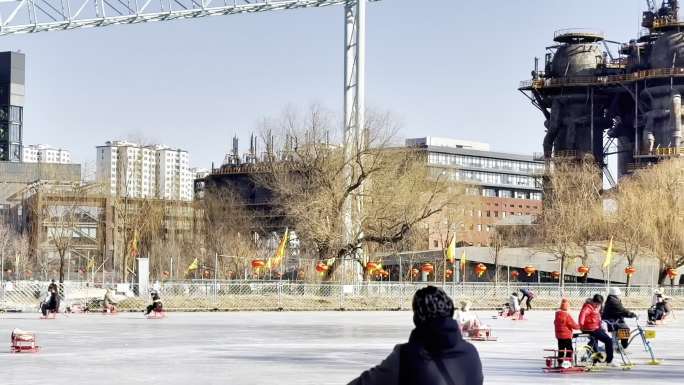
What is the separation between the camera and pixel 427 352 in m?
7.21

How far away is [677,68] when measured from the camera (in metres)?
108

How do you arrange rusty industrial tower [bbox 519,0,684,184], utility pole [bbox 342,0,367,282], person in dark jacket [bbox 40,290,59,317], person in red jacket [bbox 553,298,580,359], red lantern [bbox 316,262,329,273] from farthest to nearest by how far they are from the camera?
rusty industrial tower [bbox 519,0,684,184], utility pole [bbox 342,0,367,282], red lantern [bbox 316,262,329,273], person in dark jacket [bbox 40,290,59,317], person in red jacket [bbox 553,298,580,359]

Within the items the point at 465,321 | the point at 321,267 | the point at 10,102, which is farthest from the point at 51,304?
the point at 10,102

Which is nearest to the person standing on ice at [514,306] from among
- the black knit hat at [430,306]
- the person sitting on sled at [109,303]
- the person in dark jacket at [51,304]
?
the person sitting on sled at [109,303]

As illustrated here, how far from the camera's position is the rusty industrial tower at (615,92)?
110 metres

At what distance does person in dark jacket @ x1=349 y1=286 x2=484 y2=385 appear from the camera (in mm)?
7164

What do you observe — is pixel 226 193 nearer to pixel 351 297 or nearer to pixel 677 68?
pixel 677 68

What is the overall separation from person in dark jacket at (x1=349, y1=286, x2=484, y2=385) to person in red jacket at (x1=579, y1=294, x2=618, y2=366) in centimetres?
1719

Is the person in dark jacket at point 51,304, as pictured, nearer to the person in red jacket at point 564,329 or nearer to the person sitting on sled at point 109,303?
the person sitting on sled at point 109,303

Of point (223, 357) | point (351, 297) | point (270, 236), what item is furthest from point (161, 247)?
point (223, 357)

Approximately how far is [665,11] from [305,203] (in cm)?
6539

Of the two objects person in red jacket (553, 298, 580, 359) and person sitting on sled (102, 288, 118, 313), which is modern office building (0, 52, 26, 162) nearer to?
person sitting on sled (102, 288, 118, 313)

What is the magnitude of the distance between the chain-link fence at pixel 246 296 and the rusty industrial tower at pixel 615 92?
170 ft

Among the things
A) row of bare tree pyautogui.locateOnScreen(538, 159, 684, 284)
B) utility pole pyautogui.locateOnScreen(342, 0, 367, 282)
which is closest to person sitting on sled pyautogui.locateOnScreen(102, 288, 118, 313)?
utility pole pyautogui.locateOnScreen(342, 0, 367, 282)
